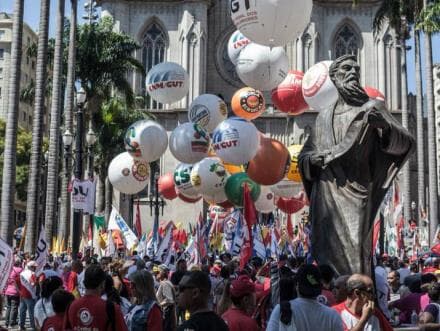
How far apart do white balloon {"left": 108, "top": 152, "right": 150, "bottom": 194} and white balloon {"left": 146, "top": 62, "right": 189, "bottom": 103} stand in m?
2.22

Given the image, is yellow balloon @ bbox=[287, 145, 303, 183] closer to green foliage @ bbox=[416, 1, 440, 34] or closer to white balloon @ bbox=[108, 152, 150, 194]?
white balloon @ bbox=[108, 152, 150, 194]

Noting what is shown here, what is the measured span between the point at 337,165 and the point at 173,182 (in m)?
Answer: 16.9

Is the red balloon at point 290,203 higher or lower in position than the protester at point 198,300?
higher

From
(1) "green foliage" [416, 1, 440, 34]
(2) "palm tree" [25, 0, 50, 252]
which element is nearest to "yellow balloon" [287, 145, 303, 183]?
(2) "palm tree" [25, 0, 50, 252]

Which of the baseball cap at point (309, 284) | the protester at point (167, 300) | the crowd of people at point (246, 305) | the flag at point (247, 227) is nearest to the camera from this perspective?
the crowd of people at point (246, 305)

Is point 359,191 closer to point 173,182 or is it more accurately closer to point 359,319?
point 359,319

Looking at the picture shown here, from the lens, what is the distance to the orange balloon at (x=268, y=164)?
794 inches

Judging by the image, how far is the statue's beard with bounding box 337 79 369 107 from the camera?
8.60 m

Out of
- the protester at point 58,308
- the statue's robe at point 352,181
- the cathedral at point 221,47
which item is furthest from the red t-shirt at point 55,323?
the cathedral at point 221,47

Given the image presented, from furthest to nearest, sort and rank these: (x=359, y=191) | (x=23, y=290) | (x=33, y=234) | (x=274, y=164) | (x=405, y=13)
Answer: (x=405, y=13), (x=33, y=234), (x=274, y=164), (x=23, y=290), (x=359, y=191)

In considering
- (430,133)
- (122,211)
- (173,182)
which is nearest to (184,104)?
(122,211)

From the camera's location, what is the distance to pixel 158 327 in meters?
6.71

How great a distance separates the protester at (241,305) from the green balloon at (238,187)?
630 inches

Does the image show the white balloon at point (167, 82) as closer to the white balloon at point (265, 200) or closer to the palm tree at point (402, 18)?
the white balloon at point (265, 200)
